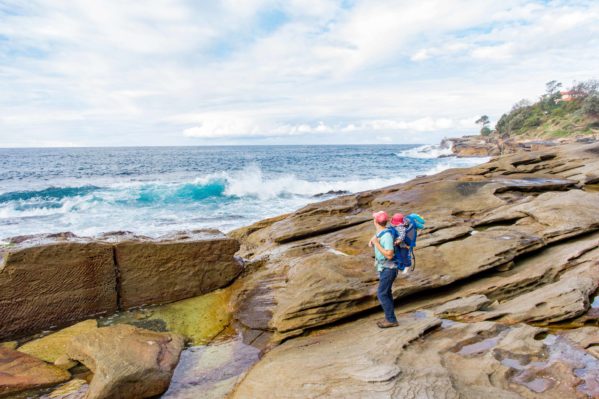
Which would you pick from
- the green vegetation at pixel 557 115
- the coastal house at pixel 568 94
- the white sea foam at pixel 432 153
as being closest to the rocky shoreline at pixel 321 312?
the green vegetation at pixel 557 115

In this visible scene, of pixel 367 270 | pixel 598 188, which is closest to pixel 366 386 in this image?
pixel 367 270

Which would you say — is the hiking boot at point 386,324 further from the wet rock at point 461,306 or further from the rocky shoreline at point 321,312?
the wet rock at point 461,306

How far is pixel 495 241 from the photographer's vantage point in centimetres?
880

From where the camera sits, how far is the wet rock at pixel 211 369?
5766 mm

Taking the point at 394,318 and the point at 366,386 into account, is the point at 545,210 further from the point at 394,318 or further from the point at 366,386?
the point at 366,386

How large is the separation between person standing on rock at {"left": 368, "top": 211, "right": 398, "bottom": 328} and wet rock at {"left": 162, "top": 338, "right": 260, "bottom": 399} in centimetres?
228

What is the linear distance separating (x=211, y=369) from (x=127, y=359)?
1.29 meters

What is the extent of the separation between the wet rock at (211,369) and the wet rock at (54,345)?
189 cm

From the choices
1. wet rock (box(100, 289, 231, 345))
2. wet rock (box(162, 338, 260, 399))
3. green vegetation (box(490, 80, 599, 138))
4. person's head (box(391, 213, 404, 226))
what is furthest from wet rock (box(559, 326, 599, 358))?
green vegetation (box(490, 80, 599, 138))

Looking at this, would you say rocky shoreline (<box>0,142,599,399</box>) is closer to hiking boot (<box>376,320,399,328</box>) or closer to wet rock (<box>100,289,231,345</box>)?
wet rock (<box>100,289,231,345</box>)

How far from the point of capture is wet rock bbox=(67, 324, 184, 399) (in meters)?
5.55

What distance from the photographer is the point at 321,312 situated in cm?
698

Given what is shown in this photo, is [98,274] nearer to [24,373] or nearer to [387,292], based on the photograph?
[24,373]

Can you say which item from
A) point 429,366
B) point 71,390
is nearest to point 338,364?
point 429,366
